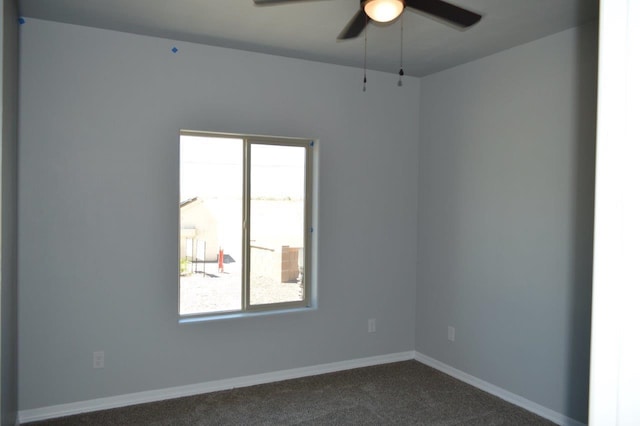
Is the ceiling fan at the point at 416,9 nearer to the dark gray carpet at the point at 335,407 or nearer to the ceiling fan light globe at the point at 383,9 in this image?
the ceiling fan light globe at the point at 383,9

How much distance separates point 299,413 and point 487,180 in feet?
7.89

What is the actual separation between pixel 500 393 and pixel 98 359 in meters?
3.11

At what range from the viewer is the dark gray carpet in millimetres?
3174

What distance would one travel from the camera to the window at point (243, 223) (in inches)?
147

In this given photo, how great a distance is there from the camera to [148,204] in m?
3.45

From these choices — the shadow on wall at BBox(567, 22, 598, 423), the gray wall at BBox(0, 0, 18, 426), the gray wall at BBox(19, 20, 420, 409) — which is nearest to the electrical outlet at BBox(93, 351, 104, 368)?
the gray wall at BBox(19, 20, 420, 409)

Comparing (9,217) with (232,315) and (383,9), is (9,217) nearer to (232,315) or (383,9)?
(232,315)

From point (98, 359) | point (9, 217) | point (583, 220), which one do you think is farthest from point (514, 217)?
point (9, 217)

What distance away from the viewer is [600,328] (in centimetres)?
48

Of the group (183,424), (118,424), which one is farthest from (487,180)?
(118,424)

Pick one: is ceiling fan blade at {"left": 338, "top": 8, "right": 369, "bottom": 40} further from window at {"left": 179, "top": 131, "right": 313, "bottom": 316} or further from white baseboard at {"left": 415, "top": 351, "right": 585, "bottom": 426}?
white baseboard at {"left": 415, "top": 351, "right": 585, "bottom": 426}

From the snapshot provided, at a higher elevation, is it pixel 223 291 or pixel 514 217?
pixel 514 217

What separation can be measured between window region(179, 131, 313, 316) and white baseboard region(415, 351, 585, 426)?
4.48 feet

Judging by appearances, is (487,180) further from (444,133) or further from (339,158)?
(339,158)
